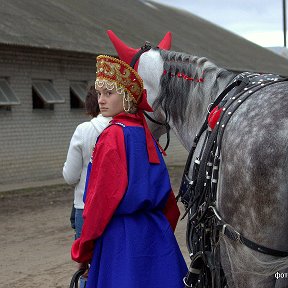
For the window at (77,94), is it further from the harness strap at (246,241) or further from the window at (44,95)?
the harness strap at (246,241)

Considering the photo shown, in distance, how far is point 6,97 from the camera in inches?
522

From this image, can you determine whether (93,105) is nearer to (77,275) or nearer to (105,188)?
(77,275)

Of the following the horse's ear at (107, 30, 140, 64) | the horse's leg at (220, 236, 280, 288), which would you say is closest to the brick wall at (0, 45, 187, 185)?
the horse's ear at (107, 30, 140, 64)

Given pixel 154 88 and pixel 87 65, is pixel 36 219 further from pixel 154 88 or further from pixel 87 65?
pixel 87 65

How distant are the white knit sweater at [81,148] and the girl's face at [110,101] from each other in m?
1.13

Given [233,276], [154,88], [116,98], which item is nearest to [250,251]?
[233,276]

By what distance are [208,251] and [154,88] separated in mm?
1174

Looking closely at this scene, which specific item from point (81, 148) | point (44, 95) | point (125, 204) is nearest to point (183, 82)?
point (125, 204)

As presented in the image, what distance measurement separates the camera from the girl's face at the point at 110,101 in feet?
9.98

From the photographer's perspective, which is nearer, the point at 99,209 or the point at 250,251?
the point at 250,251

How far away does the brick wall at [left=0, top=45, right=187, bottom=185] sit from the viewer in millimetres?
13602

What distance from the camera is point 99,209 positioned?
2838 mm

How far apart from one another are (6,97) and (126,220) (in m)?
10.9

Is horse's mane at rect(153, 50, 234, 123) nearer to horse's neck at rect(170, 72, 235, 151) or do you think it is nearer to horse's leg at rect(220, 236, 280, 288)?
horse's neck at rect(170, 72, 235, 151)
